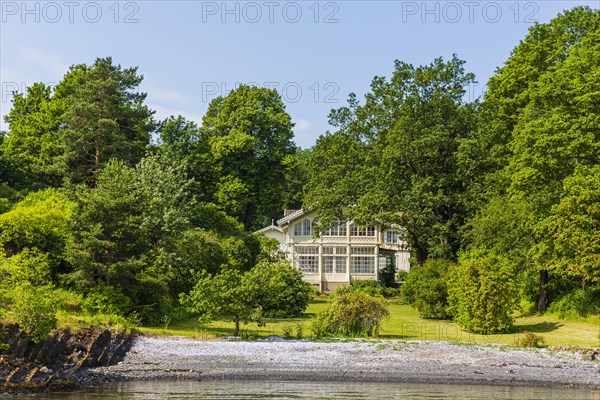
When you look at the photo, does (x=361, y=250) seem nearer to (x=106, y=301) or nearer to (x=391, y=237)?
(x=391, y=237)

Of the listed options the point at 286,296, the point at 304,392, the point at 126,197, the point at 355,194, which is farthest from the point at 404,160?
the point at 304,392

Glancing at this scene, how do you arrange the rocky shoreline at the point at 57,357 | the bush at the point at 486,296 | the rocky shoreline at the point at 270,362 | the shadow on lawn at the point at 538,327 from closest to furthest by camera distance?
1. the rocky shoreline at the point at 57,357
2. the rocky shoreline at the point at 270,362
3. the bush at the point at 486,296
4. the shadow on lawn at the point at 538,327

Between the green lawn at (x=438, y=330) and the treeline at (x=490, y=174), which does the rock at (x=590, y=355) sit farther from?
the treeline at (x=490, y=174)

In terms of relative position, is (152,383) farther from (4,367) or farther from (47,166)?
(47,166)

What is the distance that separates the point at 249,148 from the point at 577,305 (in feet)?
105

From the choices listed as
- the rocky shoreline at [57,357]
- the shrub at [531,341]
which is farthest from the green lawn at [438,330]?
the rocky shoreline at [57,357]

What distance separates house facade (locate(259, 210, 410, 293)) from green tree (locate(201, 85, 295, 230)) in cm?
543

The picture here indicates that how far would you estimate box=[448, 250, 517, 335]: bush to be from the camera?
30516mm

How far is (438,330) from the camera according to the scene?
32.1 meters

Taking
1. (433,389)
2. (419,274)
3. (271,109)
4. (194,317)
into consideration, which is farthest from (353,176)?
(433,389)

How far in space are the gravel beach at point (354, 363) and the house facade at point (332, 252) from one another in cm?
2813

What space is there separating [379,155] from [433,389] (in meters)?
25.3

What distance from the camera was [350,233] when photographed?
55656mm

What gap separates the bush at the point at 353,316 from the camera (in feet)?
95.1
